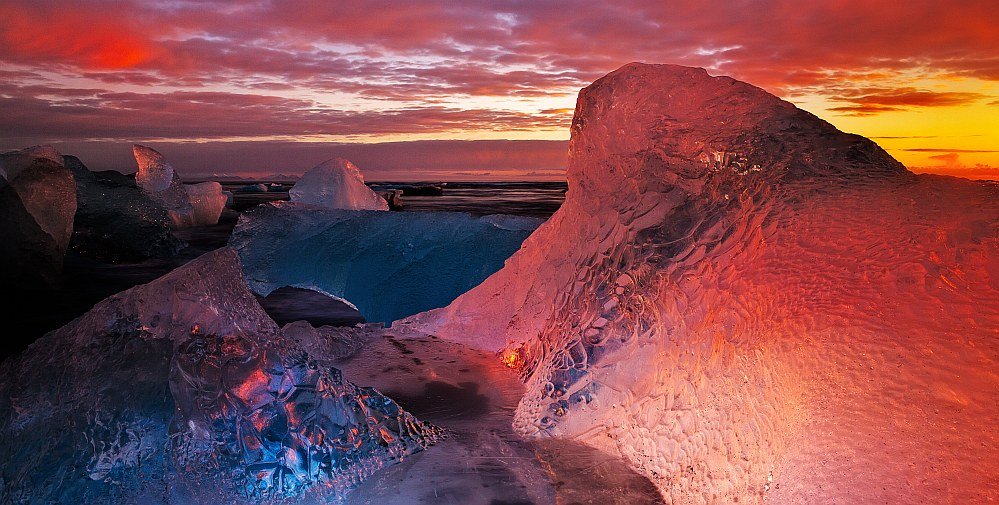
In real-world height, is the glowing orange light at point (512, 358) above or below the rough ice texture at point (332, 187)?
above

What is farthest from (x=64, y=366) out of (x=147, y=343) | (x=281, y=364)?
(x=281, y=364)

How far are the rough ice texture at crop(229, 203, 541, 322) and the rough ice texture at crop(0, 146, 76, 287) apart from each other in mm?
2707

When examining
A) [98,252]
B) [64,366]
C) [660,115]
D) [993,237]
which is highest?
[660,115]

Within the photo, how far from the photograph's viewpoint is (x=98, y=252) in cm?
872

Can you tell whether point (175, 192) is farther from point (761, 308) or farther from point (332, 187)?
point (761, 308)

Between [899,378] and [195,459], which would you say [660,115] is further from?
[195,459]

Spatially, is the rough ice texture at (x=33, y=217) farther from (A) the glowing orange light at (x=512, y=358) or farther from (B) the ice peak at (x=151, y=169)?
(A) the glowing orange light at (x=512, y=358)

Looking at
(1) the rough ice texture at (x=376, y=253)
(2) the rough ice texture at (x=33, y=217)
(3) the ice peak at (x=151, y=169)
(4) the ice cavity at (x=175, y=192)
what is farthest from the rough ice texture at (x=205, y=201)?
(1) the rough ice texture at (x=376, y=253)

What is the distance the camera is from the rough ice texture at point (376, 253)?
4.96 metres

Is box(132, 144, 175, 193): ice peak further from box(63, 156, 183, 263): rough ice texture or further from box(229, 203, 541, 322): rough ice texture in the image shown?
box(229, 203, 541, 322): rough ice texture

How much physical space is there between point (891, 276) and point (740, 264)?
36 cm

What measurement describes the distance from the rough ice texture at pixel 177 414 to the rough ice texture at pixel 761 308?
709mm

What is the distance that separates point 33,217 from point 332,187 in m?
2.87

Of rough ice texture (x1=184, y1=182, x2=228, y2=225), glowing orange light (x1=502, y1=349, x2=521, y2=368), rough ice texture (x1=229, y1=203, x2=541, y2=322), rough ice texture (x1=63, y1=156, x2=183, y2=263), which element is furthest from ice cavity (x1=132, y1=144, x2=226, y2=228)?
glowing orange light (x1=502, y1=349, x2=521, y2=368)
